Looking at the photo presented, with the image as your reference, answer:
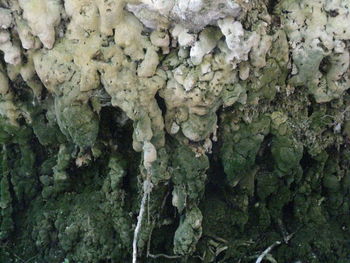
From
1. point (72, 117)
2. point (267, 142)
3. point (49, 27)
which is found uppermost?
Result: point (49, 27)

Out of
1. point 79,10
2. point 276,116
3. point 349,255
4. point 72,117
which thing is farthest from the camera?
point 349,255

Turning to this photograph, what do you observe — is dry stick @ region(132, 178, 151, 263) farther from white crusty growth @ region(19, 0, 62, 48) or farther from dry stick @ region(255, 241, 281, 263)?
white crusty growth @ region(19, 0, 62, 48)

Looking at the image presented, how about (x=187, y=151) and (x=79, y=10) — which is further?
(x=187, y=151)

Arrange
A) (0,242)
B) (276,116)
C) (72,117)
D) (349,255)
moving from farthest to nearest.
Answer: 1. (0,242)
2. (349,255)
3. (276,116)
4. (72,117)

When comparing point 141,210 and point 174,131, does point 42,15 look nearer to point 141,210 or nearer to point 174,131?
point 174,131

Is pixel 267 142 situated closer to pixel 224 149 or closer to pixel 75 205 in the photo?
pixel 224 149

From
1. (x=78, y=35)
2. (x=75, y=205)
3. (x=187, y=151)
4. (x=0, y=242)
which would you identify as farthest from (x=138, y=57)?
(x=0, y=242)

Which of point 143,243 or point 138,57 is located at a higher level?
point 138,57

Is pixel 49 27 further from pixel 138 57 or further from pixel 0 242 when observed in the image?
pixel 0 242

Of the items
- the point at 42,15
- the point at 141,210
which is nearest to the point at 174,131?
the point at 141,210
